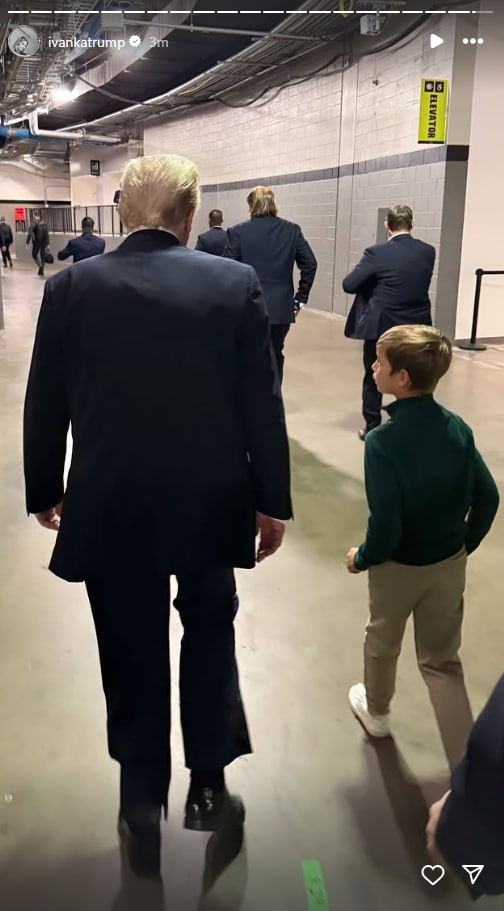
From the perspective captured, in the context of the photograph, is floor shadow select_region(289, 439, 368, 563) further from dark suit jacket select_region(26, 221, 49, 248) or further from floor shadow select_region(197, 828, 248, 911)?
dark suit jacket select_region(26, 221, 49, 248)

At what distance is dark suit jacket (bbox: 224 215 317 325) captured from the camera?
4.75 m

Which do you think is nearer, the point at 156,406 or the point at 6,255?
the point at 156,406

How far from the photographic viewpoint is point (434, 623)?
185cm

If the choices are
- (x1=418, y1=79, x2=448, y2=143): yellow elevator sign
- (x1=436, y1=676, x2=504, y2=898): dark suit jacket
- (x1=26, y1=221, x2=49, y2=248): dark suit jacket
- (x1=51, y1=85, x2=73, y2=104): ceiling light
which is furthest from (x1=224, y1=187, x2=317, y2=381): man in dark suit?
(x1=26, y1=221, x2=49, y2=248): dark suit jacket

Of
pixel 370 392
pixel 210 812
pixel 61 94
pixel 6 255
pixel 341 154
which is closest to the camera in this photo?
pixel 210 812

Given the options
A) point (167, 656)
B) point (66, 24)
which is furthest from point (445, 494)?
point (66, 24)

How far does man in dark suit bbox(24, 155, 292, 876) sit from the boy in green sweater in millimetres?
276

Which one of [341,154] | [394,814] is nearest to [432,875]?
[394,814]

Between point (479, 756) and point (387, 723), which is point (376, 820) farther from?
point (479, 756)

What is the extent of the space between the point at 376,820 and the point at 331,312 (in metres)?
10.2

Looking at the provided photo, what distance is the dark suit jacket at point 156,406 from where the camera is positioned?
4.68 ft

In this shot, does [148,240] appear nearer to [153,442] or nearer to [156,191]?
[156,191]

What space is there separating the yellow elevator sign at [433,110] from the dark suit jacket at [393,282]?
13.6 ft

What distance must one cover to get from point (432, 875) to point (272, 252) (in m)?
3.88
